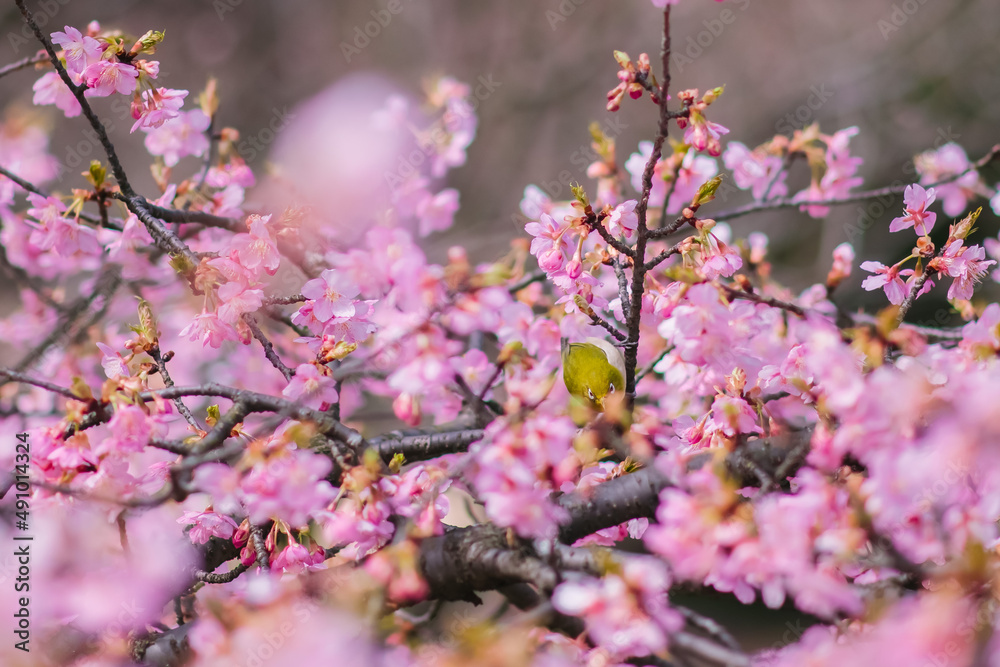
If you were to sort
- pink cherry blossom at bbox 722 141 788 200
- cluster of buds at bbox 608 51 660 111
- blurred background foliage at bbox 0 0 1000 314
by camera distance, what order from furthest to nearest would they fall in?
1. blurred background foliage at bbox 0 0 1000 314
2. pink cherry blossom at bbox 722 141 788 200
3. cluster of buds at bbox 608 51 660 111

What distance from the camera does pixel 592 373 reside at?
1.14 metres

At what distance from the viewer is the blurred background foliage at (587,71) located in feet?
10.8

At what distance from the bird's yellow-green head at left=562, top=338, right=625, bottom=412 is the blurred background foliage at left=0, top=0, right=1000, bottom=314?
2.28 m

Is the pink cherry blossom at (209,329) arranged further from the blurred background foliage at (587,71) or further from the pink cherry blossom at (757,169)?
the blurred background foliage at (587,71)

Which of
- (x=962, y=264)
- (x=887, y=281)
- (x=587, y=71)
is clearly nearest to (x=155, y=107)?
(x=887, y=281)

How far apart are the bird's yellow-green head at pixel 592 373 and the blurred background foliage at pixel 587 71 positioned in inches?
89.7

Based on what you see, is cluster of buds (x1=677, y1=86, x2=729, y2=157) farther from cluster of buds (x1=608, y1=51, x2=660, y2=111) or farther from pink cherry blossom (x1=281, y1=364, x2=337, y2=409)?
pink cherry blossom (x1=281, y1=364, x2=337, y2=409)

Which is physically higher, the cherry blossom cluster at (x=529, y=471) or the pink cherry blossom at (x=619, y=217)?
the pink cherry blossom at (x=619, y=217)

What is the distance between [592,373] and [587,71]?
3.81m

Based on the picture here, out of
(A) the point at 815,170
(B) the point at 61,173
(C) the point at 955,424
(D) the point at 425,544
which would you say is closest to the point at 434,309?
(D) the point at 425,544

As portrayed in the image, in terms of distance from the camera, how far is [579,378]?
115cm

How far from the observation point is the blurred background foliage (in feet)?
10.8

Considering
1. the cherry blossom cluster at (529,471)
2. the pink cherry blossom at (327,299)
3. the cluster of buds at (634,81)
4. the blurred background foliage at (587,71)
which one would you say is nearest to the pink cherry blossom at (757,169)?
the cherry blossom cluster at (529,471)

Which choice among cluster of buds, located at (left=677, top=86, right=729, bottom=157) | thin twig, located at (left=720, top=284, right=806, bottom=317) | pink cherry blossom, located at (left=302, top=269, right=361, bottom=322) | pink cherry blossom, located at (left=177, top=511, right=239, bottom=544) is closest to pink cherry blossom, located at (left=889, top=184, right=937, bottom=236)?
thin twig, located at (left=720, top=284, right=806, bottom=317)
